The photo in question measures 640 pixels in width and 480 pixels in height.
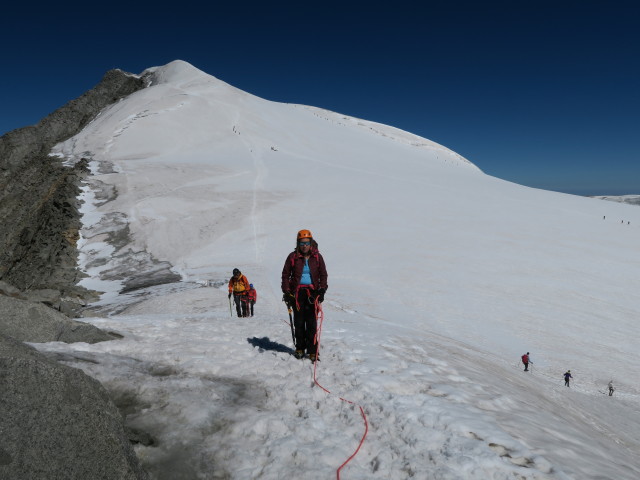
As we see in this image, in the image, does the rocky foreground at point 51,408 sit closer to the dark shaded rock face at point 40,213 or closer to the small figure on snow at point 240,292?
the dark shaded rock face at point 40,213

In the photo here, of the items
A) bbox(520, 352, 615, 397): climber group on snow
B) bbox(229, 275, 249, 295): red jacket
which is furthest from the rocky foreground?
bbox(520, 352, 615, 397): climber group on snow

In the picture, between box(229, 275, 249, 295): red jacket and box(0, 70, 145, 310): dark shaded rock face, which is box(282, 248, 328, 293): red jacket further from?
box(0, 70, 145, 310): dark shaded rock face

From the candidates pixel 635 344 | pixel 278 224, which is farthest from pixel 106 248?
pixel 635 344

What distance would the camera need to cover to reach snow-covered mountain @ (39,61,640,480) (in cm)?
496

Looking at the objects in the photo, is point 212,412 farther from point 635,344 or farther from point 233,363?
point 635,344

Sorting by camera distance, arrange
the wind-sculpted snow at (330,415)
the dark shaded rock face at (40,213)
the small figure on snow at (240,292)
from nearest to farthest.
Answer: the wind-sculpted snow at (330,415), the small figure on snow at (240,292), the dark shaded rock face at (40,213)

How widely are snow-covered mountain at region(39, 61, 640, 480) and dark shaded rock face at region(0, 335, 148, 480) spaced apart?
0.95 m

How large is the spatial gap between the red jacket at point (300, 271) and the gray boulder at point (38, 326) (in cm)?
386

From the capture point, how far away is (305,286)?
7.91m

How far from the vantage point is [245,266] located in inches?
992

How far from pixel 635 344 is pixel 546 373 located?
18.4 feet

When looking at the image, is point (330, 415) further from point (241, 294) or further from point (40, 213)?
point (40, 213)

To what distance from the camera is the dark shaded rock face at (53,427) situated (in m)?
3.02

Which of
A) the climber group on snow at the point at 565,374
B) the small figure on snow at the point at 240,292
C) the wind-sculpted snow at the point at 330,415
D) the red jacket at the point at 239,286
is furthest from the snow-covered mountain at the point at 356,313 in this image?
Answer: the red jacket at the point at 239,286
